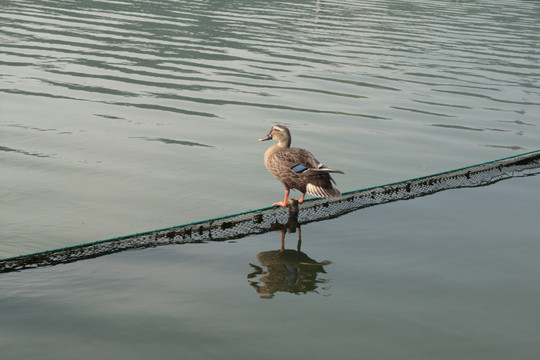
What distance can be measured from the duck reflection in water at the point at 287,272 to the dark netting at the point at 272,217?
0.36 meters

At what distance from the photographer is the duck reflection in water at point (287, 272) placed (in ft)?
24.1

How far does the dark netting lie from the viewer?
728cm

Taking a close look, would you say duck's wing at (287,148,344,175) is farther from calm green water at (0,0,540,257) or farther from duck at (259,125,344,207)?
calm green water at (0,0,540,257)

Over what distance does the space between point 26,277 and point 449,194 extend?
5.97 m

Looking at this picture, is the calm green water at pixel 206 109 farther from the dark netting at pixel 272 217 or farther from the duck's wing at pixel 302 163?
the duck's wing at pixel 302 163

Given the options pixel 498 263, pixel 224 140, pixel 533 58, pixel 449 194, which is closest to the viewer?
pixel 498 263

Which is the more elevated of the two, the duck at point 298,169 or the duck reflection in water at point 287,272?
the duck at point 298,169

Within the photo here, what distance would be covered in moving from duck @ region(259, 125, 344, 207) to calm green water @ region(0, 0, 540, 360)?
0.56m

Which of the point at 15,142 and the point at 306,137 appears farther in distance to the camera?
the point at 306,137

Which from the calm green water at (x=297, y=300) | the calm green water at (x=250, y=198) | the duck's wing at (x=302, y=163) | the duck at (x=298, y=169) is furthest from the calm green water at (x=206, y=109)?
the duck's wing at (x=302, y=163)

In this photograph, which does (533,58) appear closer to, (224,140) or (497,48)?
(497,48)

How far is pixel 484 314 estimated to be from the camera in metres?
6.95

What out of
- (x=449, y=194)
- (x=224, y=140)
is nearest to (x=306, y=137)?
(x=224, y=140)

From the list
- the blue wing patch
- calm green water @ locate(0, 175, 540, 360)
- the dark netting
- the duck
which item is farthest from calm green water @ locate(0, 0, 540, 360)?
the blue wing patch
